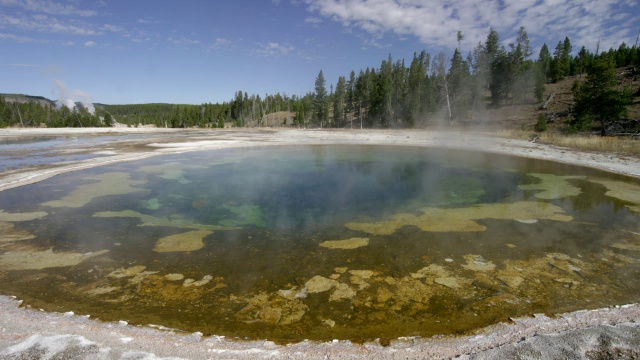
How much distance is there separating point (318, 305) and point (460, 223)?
498 centimetres

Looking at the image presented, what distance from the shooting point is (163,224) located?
8.14 metres

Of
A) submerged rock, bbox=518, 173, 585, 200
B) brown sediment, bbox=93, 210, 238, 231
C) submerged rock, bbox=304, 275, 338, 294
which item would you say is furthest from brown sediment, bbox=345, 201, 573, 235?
brown sediment, bbox=93, 210, 238, 231

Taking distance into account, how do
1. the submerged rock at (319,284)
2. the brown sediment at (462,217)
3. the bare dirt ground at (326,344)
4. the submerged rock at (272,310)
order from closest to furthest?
1. the bare dirt ground at (326,344)
2. the submerged rock at (272,310)
3. the submerged rock at (319,284)
4. the brown sediment at (462,217)

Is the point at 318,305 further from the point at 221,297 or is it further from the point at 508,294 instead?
the point at 508,294

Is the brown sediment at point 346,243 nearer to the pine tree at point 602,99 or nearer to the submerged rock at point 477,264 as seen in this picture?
the submerged rock at point 477,264

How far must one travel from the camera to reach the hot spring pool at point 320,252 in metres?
4.43

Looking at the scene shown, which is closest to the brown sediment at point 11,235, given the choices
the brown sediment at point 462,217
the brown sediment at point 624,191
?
the brown sediment at point 462,217

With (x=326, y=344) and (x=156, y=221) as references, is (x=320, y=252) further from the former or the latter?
(x=156, y=221)

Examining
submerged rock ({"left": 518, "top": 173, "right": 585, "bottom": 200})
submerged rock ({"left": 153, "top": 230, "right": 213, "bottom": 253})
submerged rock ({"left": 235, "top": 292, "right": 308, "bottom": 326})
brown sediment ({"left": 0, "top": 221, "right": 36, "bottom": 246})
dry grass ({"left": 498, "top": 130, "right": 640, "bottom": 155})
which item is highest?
dry grass ({"left": 498, "top": 130, "right": 640, "bottom": 155})

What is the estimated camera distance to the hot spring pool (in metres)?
4.43

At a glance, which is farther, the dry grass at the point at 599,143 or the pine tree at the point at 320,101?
the pine tree at the point at 320,101

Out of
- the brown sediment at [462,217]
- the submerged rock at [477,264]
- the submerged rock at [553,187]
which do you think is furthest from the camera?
the submerged rock at [553,187]

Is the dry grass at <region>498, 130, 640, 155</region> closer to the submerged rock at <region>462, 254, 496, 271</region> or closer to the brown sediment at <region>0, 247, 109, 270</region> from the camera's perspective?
the submerged rock at <region>462, 254, 496, 271</region>

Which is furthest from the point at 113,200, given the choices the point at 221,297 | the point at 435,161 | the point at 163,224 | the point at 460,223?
the point at 435,161
